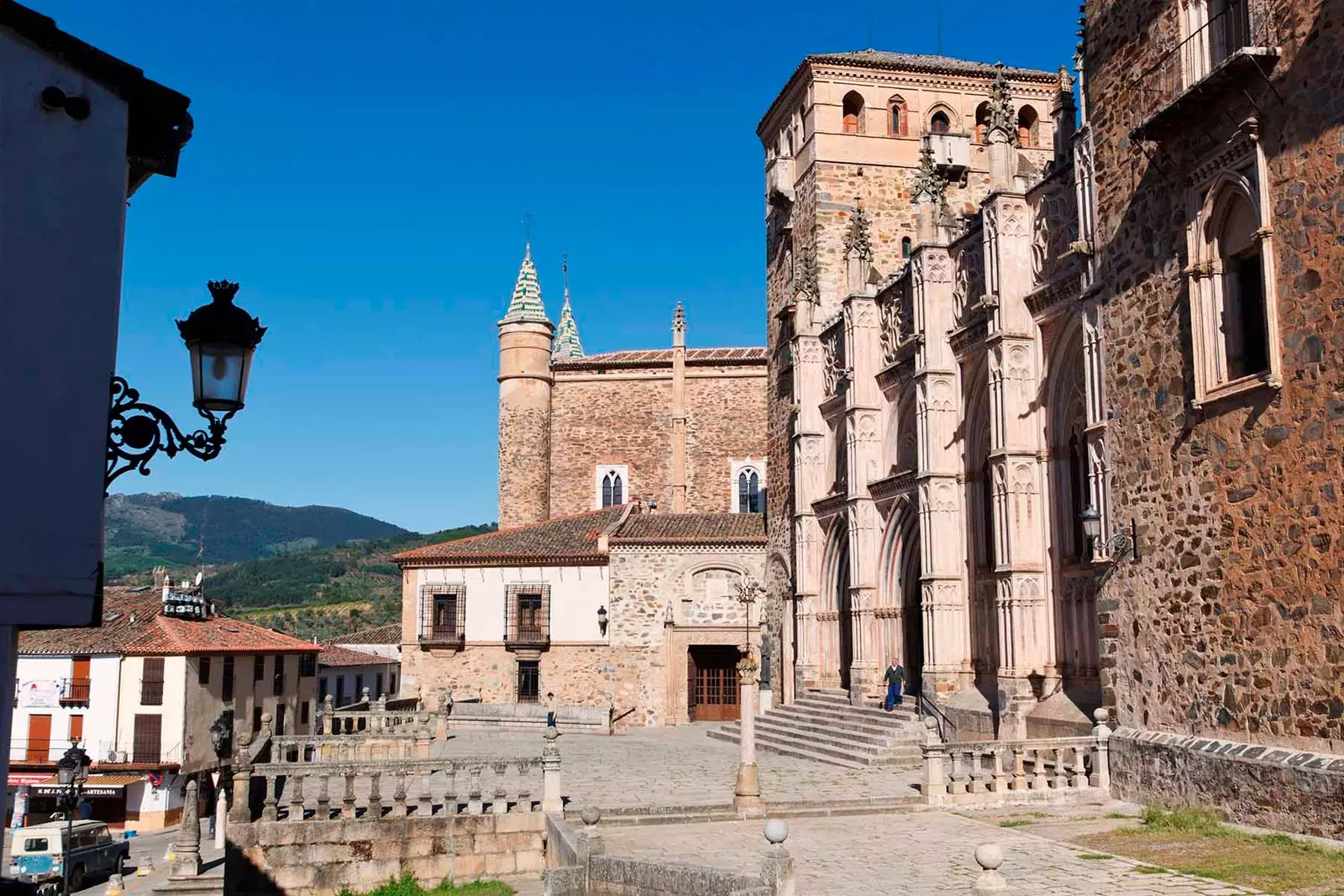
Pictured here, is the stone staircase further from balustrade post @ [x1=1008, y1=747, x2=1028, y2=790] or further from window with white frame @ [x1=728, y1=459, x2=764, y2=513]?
window with white frame @ [x1=728, y1=459, x2=764, y2=513]

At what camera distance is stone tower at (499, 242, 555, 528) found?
43250 millimetres

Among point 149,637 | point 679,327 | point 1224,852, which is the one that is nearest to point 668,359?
point 679,327

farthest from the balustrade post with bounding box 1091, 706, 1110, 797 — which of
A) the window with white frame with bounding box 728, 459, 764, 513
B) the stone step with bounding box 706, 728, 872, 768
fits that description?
the window with white frame with bounding box 728, 459, 764, 513

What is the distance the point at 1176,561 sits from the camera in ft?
46.8

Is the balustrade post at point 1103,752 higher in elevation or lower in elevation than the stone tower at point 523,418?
lower

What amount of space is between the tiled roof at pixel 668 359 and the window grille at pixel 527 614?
10532 millimetres

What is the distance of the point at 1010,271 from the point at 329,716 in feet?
58.7

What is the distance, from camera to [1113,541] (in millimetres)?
15539

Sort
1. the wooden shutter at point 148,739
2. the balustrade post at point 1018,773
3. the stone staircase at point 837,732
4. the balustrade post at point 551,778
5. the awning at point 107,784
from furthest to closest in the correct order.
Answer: the wooden shutter at point 148,739, the awning at point 107,784, the stone staircase at point 837,732, the balustrade post at point 551,778, the balustrade post at point 1018,773

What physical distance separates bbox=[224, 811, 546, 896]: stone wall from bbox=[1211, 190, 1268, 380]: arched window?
11.0 metres

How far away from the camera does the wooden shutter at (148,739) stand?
39250 millimetres

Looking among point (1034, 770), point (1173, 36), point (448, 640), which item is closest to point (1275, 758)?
point (1034, 770)

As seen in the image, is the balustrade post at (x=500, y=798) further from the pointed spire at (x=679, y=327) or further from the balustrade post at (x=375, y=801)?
the pointed spire at (x=679, y=327)

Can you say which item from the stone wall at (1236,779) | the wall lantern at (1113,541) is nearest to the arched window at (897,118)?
the wall lantern at (1113,541)
